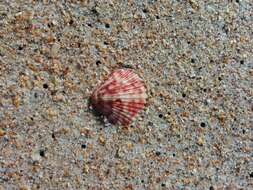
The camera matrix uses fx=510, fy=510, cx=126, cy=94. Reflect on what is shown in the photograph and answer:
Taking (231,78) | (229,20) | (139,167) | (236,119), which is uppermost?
(229,20)

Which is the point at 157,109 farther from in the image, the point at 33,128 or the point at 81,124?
the point at 33,128

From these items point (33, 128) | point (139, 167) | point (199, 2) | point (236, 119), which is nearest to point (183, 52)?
point (199, 2)

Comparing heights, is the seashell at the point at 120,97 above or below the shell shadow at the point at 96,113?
above

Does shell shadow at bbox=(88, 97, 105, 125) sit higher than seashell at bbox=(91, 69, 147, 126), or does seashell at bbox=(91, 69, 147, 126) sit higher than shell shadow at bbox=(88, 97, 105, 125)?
seashell at bbox=(91, 69, 147, 126)

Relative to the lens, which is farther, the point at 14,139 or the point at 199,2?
the point at 199,2
